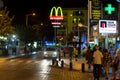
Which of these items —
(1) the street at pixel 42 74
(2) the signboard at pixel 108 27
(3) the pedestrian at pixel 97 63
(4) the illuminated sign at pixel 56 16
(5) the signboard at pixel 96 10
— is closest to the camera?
(3) the pedestrian at pixel 97 63

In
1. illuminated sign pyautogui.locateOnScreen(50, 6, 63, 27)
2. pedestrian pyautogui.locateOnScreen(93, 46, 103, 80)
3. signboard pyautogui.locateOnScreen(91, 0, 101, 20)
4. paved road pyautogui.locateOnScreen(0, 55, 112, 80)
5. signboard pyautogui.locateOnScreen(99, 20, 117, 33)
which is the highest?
illuminated sign pyautogui.locateOnScreen(50, 6, 63, 27)

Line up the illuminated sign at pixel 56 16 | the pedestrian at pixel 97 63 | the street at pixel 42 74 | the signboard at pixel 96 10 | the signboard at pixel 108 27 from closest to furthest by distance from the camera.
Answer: the pedestrian at pixel 97 63, the street at pixel 42 74, the signboard at pixel 108 27, the signboard at pixel 96 10, the illuminated sign at pixel 56 16

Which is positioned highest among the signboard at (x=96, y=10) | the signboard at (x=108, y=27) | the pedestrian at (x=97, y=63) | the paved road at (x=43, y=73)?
the signboard at (x=96, y=10)

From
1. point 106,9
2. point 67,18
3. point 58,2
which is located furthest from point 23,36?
point 106,9

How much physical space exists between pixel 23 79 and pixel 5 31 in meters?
43.7

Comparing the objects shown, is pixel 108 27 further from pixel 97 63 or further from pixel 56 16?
pixel 56 16

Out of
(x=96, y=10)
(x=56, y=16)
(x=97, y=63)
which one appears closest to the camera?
(x=97, y=63)

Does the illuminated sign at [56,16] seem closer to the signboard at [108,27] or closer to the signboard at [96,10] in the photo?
the signboard at [96,10]

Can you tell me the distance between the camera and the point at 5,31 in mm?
64625

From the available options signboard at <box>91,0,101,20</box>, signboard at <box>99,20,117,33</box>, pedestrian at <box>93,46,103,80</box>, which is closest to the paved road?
pedestrian at <box>93,46,103,80</box>

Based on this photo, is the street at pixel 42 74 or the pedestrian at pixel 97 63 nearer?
the pedestrian at pixel 97 63

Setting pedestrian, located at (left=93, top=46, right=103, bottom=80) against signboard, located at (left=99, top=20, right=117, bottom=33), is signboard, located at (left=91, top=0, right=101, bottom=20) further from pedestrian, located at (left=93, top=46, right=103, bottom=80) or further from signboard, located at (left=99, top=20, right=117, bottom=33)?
pedestrian, located at (left=93, top=46, right=103, bottom=80)

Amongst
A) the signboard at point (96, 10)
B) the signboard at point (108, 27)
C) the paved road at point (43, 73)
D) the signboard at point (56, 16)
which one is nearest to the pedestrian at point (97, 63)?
the paved road at point (43, 73)

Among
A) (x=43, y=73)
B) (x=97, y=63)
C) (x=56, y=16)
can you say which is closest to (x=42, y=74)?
(x=43, y=73)
